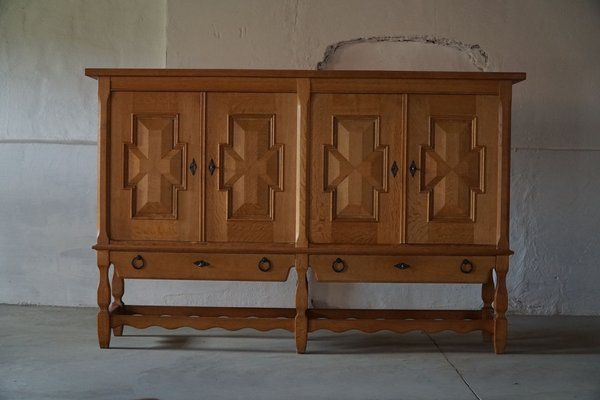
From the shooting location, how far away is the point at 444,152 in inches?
165

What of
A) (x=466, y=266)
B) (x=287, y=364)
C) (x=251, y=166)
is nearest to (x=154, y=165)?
(x=251, y=166)

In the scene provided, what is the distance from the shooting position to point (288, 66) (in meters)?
5.39

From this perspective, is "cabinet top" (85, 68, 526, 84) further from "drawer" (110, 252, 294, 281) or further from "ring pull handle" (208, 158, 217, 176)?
"drawer" (110, 252, 294, 281)

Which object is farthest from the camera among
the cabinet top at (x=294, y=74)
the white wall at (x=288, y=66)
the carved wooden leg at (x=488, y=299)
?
the white wall at (x=288, y=66)

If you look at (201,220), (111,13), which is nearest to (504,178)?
(201,220)

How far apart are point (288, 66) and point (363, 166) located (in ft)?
5.02

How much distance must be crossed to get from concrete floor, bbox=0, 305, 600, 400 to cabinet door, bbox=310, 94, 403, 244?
2.58ft

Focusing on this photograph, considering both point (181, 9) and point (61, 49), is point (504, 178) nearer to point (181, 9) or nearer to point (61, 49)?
point (181, 9)

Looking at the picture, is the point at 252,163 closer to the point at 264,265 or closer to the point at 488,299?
the point at 264,265

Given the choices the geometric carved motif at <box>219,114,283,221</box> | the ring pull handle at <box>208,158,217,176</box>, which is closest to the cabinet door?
the geometric carved motif at <box>219,114,283,221</box>

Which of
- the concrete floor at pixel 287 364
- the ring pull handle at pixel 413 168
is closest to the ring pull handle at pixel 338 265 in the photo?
the concrete floor at pixel 287 364

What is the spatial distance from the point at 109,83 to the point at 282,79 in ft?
3.49

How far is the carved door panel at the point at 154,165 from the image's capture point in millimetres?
4219

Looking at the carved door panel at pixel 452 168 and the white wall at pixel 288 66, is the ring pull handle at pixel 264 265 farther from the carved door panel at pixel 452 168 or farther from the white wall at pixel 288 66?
the white wall at pixel 288 66
